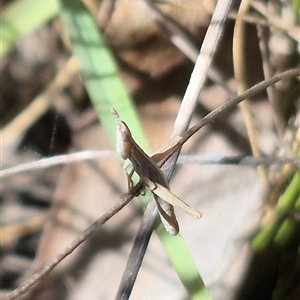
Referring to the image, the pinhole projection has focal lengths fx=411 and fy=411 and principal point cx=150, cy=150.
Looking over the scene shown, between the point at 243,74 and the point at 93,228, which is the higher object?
the point at 243,74

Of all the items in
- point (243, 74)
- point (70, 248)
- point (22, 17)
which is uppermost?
point (22, 17)

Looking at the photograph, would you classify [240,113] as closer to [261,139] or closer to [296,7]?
[261,139]

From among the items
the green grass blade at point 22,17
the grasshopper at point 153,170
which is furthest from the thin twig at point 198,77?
the green grass blade at point 22,17

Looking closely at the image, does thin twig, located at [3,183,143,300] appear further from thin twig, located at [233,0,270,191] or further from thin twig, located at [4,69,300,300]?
thin twig, located at [233,0,270,191]

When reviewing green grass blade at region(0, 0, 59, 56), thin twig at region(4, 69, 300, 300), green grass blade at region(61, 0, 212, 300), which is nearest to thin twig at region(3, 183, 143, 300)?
thin twig at region(4, 69, 300, 300)

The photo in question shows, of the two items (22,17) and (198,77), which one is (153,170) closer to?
(198,77)

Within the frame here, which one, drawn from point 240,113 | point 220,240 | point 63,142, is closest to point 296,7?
point 240,113

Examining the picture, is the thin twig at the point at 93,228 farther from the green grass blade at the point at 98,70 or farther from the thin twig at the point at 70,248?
the green grass blade at the point at 98,70

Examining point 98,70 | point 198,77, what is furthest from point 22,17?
point 198,77
